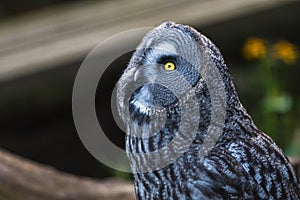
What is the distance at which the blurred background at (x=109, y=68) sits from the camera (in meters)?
4.96

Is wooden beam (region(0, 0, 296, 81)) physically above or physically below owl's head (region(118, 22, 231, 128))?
above

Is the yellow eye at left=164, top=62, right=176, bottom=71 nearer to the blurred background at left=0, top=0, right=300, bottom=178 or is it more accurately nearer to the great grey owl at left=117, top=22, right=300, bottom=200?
the great grey owl at left=117, top=22, right=300, bottom=200

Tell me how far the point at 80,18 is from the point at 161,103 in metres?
2.42

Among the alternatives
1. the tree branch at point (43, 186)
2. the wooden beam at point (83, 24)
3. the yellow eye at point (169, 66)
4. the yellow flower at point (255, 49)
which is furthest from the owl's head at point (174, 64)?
the wooden beam at point (83, 24)

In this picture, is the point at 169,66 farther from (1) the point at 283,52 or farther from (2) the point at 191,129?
(1) the point at 283,52

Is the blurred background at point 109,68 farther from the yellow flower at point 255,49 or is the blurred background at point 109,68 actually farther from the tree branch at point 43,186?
the tree branch at point 43,186

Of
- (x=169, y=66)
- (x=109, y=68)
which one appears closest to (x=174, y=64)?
(x=169, y=66)

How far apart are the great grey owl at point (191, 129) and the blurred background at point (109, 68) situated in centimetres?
165

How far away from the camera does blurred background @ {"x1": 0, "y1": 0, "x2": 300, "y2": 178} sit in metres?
4.96

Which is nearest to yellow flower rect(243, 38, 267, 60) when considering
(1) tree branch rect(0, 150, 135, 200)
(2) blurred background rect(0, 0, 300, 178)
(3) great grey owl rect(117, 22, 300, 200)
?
(2) blurred background rect(0, 0, 300, 178)

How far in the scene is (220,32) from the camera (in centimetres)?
516

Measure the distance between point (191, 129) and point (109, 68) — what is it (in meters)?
1.92

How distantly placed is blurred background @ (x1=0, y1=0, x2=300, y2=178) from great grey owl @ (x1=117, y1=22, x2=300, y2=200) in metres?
1.65

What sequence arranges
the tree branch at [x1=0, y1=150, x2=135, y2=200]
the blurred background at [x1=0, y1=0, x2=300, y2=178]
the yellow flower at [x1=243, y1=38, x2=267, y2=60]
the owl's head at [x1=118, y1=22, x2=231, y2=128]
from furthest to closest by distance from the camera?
1. the blurred background at [x1=0, y1=0, x2=300, y2=178]
2. the yellow flower at [x1=243, y1=38, x2=267, y2=60]
3. the tree branch at [x1=0, y1=150, x2=135, y2=200]
4. the owl's head at [x1=118, y1=22, x2=231, y2=128]
